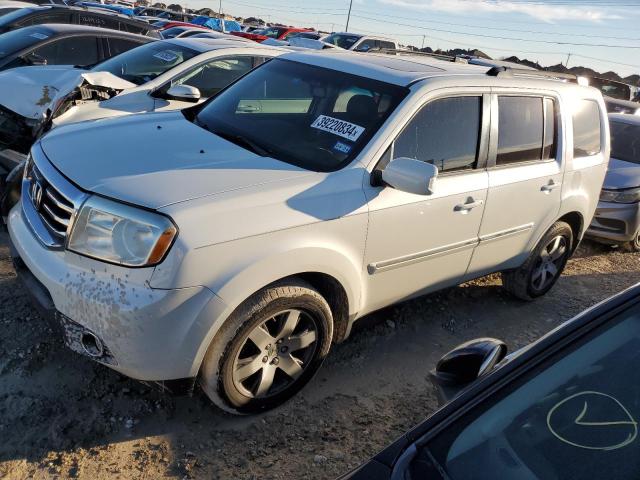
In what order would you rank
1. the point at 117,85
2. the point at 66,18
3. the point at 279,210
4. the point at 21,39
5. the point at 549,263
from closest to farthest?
1. the point at 279,210
2. the point at 549,263
3. the point at 117,85
4. the point at 21,39
5. the point at 66,18

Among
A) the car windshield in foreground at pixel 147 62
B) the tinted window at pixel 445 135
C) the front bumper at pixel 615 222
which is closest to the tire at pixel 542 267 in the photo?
the tinted window at pixel 445 135

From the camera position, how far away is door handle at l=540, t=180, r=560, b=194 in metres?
4.29

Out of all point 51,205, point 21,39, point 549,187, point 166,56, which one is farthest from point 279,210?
point 21,39

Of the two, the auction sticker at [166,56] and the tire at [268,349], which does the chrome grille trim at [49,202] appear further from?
the auction sticker at [166,56]

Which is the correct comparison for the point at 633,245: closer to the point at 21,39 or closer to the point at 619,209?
the point at 619,209

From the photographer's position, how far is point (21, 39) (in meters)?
7.27

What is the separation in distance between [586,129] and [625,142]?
3369 millimetres

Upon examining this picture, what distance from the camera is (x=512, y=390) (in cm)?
166

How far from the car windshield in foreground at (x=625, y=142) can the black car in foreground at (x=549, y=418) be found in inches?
257

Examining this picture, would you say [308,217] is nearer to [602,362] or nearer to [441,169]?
[441,169]

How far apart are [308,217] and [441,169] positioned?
1104mm

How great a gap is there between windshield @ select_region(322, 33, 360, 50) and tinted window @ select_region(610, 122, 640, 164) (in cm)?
1325

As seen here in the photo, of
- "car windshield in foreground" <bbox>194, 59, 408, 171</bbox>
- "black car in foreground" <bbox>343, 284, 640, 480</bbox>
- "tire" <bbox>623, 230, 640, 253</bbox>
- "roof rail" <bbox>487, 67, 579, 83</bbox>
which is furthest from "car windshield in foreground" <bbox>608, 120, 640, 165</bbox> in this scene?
"black car in foreground" <bbox>343, 284, 640, 480</bbox>

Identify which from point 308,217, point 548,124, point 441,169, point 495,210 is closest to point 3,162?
point 308,217
